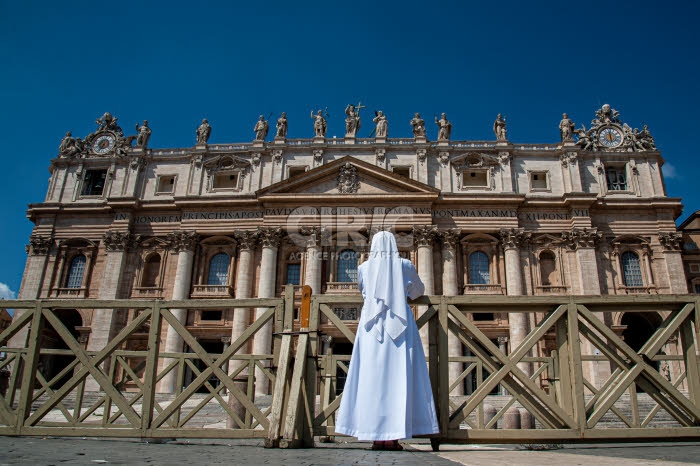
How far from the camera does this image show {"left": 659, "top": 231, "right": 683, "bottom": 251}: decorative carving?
31.0 metres

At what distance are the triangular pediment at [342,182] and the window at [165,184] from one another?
7.32m

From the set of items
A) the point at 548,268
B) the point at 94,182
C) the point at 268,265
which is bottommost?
the point at 268,265

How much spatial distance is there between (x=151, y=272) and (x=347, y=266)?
12.7 meters

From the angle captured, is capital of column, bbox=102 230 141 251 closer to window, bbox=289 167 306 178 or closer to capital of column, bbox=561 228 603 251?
window, bbox=289 167 306 178

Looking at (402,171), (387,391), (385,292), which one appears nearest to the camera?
(387,391)

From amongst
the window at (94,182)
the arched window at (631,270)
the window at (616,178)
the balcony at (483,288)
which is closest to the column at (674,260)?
the arched window at (631,270)

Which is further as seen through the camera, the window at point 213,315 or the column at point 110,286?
the window at point 213,315

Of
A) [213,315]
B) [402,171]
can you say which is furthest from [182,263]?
[402,171]

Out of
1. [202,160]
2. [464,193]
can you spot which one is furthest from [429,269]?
[202,160]

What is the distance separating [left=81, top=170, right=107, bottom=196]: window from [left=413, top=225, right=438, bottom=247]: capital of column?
21641mm

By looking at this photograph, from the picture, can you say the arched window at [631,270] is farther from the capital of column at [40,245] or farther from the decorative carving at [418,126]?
the capital of column at [40,245]

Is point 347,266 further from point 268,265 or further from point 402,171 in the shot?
point 402,171

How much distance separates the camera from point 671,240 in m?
31.1

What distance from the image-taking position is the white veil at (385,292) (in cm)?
677
